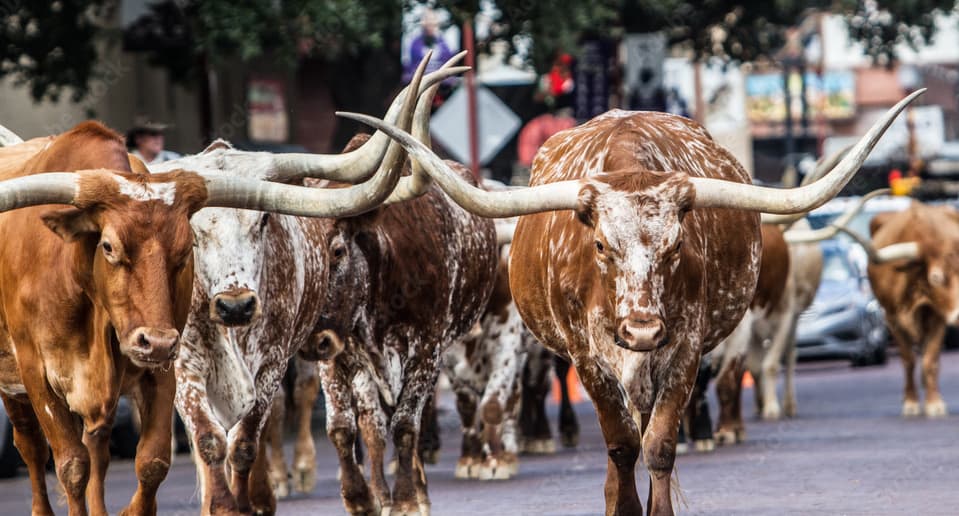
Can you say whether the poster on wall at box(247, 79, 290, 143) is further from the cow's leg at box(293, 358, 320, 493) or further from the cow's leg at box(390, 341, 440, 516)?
the cow's leg at box(390, 341, 440, 516)

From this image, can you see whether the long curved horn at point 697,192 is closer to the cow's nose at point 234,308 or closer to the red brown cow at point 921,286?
the cow's nose at point 234,308

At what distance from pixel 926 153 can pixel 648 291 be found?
46.0 metres

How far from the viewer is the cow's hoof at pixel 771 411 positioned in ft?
58.9

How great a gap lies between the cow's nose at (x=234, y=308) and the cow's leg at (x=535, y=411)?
6.19m

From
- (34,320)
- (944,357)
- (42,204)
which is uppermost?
(42,204)

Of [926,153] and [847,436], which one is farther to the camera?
[926,153]

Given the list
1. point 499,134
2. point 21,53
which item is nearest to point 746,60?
point 499,134

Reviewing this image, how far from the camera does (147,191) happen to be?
7.63 metres

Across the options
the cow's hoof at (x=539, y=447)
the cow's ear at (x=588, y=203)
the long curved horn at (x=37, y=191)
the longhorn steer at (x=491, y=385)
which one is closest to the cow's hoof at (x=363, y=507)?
the cow's ear at (x=588, y=203)

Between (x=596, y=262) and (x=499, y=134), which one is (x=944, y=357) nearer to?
(x=499, y=134)

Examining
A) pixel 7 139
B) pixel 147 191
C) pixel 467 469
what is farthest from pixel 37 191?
pixel 467 469

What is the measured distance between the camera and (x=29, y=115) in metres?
24.6

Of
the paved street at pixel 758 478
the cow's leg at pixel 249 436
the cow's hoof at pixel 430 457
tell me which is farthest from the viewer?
the cow's hoof at pixel 430 457

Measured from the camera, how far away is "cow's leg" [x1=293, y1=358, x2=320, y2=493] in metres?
12.6
